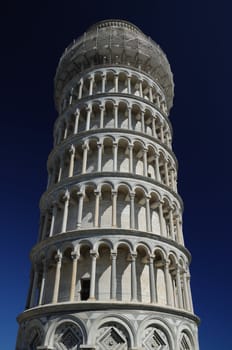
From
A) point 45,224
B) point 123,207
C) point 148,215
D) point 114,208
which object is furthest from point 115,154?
point 45,224

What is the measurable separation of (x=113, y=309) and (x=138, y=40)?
83.6 feet

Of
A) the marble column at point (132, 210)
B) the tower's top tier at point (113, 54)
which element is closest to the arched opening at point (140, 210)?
the marble column at point (132, 210)

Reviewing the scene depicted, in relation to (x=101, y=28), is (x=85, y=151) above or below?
below

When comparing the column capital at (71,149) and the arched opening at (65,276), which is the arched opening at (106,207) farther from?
the column capital at (71,149)

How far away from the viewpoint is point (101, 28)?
1293 inches

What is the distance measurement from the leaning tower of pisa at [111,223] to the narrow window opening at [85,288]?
0.06 m

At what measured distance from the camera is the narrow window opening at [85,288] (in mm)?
18516

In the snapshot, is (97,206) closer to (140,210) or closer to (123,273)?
(140,210)

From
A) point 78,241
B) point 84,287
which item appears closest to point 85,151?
point 78,241

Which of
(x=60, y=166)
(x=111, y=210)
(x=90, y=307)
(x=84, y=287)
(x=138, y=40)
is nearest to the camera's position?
(x=90, y=307)

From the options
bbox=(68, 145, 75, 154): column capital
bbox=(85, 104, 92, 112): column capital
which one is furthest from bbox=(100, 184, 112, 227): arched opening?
bbox=(85, 104, 92, 112): column capital

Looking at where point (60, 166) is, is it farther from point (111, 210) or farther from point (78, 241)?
point (78, 241)

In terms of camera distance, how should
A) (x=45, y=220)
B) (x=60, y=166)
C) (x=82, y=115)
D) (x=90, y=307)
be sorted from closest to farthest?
(x=90, y=307) → (x=45, y=220) → (x=60, y=166) → (x=82, y=115)

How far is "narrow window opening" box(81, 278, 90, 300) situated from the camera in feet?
60.7
